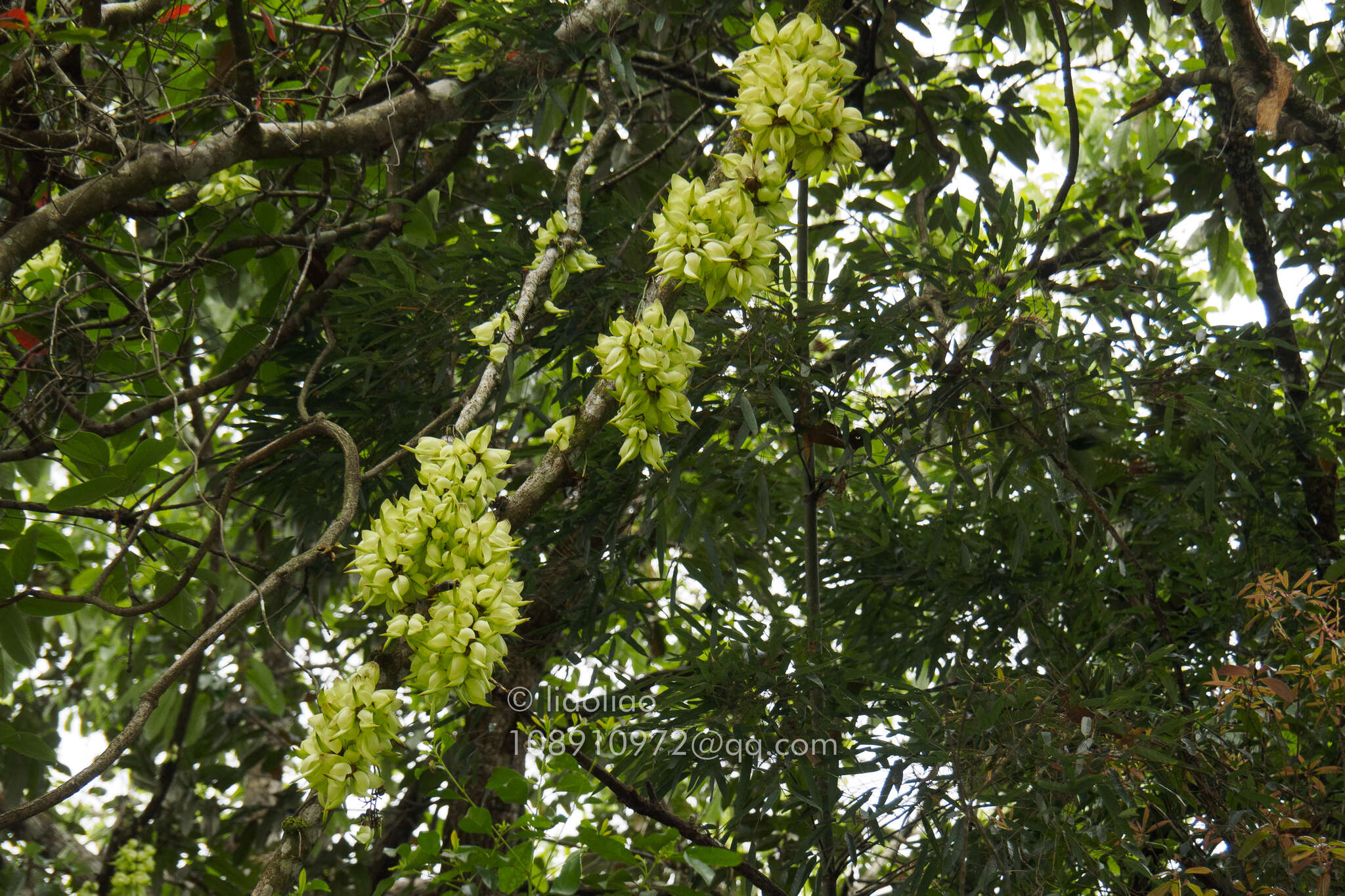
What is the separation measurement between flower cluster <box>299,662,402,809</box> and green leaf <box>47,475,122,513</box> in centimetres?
72

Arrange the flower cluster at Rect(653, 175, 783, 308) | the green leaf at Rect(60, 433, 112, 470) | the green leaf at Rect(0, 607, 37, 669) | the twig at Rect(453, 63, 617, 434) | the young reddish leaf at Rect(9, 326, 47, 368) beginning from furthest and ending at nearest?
the young reddish leaf at Rect(9, 326, 47, 368)
the green leaf at Rect(0, 607, 37, 669)
the green leaf at Rect(60, 433, 112, 470)
the twig at Rect(453, 63, 617, 434)
the flower cluster at Rect(653, 175, 783, 308)

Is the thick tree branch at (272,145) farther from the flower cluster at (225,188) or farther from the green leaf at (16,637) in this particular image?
the green leaf at (16,637)

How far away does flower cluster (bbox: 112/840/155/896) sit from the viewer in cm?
207

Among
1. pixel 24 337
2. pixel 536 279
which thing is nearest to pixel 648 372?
pixel 536 279

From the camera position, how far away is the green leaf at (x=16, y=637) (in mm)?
1506

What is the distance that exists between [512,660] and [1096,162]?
229 centimetres

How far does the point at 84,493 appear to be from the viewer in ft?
4.38

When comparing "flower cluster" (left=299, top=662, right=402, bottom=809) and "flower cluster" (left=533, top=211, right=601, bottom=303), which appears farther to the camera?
"flower cluster" (left=533, top=211, right=601, bottom=303)

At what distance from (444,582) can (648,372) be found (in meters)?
0.25

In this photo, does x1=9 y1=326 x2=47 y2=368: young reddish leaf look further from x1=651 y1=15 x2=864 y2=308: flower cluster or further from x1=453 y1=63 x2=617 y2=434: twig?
x1=651 y1=15 x2=864 y2=308: flower cluster

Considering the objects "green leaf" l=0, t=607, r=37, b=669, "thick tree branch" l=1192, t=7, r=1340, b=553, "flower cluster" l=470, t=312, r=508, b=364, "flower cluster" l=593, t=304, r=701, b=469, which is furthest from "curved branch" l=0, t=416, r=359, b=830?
"thick tree branch" l=1192, t=7, r=1340, b=553

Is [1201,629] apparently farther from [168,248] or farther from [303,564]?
[168,248]

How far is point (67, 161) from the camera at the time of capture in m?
1.68

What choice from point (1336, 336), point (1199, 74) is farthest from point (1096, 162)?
point (1336, 336)
